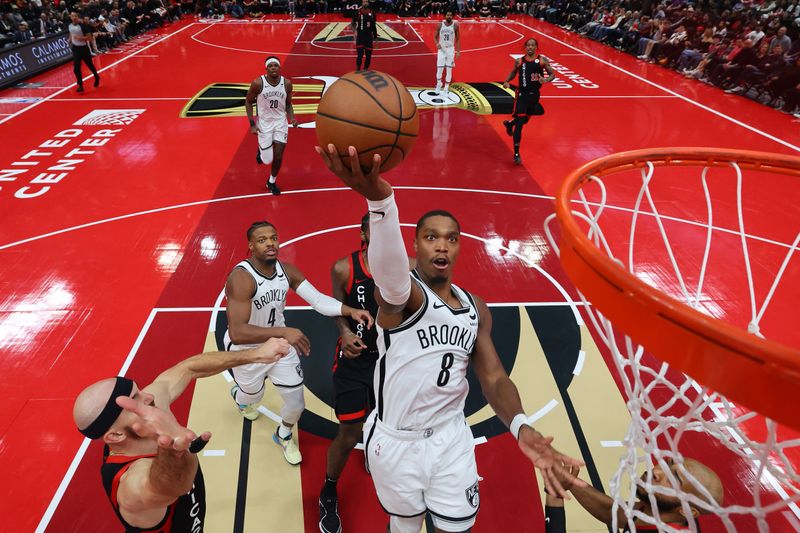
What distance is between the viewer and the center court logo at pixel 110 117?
1076 cm

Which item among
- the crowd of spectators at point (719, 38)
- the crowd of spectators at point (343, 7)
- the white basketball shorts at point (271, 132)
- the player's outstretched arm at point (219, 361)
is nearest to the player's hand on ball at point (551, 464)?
the player's outstretched arm at point (219, 361)

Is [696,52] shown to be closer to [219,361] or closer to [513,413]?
[513,413]

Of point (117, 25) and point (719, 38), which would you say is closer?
point (719, 38)

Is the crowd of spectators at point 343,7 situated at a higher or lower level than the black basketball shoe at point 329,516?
higher

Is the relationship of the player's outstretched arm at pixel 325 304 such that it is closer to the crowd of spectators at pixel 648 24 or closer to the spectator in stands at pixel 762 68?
the crowd of spectators at pixel 648 24

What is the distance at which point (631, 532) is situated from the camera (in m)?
2.31

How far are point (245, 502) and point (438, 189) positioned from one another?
5.65 meters

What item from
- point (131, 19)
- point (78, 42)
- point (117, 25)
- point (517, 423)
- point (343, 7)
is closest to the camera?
point (517, 423)

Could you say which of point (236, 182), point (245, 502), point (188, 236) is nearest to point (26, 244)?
point (188, 236)

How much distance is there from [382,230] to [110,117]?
454 inches

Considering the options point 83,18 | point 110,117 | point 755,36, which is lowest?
point 110,117

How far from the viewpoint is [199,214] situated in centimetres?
736

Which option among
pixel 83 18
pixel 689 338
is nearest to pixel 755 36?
pixel 689 338

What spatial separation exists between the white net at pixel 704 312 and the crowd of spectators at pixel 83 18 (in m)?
15.7
